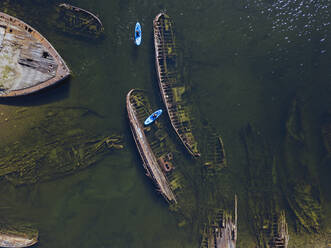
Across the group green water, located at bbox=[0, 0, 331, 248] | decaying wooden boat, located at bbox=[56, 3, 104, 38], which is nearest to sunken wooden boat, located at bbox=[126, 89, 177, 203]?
green water, located at bbox=[0, 0, 331, 248]

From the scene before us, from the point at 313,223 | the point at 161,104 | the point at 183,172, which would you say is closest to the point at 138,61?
the point at 161,104

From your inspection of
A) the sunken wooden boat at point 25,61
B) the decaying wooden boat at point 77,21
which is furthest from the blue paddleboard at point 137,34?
the sunken wooden boat at point 25,61

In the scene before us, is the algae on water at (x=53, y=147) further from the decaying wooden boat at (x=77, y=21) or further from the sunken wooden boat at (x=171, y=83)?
the decaying wooden boat at (x=77, y=21)

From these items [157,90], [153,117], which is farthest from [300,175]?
[157,90]

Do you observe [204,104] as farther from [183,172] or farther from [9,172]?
[9,172]

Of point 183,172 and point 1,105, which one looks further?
point 183,172
